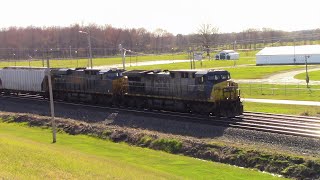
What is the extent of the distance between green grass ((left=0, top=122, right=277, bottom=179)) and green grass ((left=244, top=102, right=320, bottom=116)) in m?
13.0

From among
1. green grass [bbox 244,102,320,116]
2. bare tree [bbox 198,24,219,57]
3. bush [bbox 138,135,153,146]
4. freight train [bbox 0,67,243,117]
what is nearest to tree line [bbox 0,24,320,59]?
bare tree [bbox 198,24,219,57]

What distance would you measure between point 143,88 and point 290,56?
229 ft

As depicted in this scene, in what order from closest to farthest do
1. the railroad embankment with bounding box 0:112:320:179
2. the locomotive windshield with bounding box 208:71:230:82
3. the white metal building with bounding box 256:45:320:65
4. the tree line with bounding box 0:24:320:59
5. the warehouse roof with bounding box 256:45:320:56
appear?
the railroad embankment with bounding box 0:112:320:179, the locomotive windshield with bounding box 208:71:230:82, the white metal building with bounding box 256:45:320:65, the warehouse roof with bounding box 256:45:320:56, the tree line with bounding box 0:24:320:59

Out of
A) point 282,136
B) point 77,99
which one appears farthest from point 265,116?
point 77,99

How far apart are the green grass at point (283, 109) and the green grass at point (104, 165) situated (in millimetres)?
12971

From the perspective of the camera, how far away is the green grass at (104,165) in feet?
57.8

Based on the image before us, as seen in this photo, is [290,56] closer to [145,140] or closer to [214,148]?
[145,140]

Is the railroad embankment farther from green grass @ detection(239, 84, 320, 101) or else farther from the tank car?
green grass @ detection(239, 84, 320, 101)

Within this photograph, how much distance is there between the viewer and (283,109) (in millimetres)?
34812

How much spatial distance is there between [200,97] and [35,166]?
1498 centimetres

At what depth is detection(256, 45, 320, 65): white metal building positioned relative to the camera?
94125 millimetres

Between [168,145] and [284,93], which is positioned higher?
[284,93]

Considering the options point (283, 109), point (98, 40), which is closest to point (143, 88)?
point (283, 109)

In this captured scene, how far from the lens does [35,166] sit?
59.7 ft
